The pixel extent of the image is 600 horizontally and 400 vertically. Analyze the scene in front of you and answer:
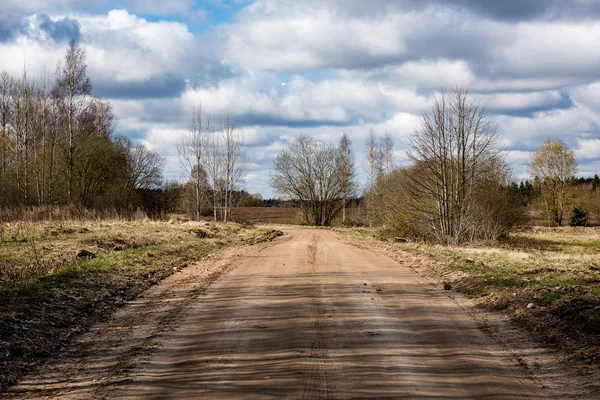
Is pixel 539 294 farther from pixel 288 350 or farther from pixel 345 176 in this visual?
pixel 345 176

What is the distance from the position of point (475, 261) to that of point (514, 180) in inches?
1131

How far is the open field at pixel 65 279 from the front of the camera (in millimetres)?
7957

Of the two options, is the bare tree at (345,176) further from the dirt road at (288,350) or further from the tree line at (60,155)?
the dirt road at (288,350)

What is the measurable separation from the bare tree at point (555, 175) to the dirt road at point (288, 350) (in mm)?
63885

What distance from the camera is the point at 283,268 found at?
16141 millimetres

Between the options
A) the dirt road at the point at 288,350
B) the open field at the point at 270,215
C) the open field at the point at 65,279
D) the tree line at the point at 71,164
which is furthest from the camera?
the open field at the point at 270,215

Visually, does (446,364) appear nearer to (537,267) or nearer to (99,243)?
(537,267)

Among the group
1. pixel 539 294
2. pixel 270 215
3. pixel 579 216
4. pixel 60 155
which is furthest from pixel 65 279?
pixel 579 216

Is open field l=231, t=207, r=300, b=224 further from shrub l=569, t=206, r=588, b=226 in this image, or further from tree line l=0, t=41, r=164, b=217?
shrub l=569, t=206, r=588, b=226

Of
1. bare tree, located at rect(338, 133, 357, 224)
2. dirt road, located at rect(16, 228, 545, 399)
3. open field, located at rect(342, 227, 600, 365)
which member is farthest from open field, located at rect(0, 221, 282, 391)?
bare tree, located at rect(338, 133, 357, 224)

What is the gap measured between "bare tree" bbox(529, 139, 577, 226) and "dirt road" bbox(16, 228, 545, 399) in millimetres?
63885

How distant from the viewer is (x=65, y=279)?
39.7 ft

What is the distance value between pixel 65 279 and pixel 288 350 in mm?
6891

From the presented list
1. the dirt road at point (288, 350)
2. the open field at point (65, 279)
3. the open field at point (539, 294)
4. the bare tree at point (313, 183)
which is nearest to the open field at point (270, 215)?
the bare tree at point (313, 183)
